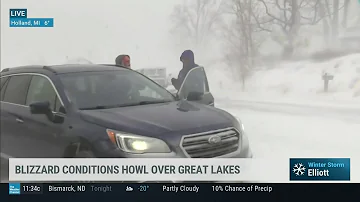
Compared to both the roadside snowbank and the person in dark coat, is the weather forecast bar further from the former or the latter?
the roadside snowbank

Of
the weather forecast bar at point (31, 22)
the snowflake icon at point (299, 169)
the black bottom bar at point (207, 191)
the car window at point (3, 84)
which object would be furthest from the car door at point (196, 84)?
the car window at point (3, 84)

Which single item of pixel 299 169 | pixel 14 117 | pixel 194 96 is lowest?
pixel 299 169

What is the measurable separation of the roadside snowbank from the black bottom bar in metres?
0.54

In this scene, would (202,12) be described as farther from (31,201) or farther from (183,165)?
(31,201)

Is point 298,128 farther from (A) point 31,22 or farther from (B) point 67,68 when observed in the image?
(A) point 31,22

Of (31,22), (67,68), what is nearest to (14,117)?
(67,68)

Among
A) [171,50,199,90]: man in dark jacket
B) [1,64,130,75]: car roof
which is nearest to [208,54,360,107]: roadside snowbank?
[171,50,199,90]: man in dark jacket

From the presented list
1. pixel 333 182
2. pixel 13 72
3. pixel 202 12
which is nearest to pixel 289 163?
pixel 333 182

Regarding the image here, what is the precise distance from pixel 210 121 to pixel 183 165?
11.9 inches

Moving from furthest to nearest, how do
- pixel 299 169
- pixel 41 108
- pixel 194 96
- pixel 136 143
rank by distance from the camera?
pixel 194 96 < pixel 299 169 < pixel 41 108 < pixel 136 143

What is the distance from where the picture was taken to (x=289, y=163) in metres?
2.49

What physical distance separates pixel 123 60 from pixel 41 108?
0.59m

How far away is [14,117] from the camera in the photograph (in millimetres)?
2520

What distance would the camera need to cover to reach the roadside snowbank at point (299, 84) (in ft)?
8.22
